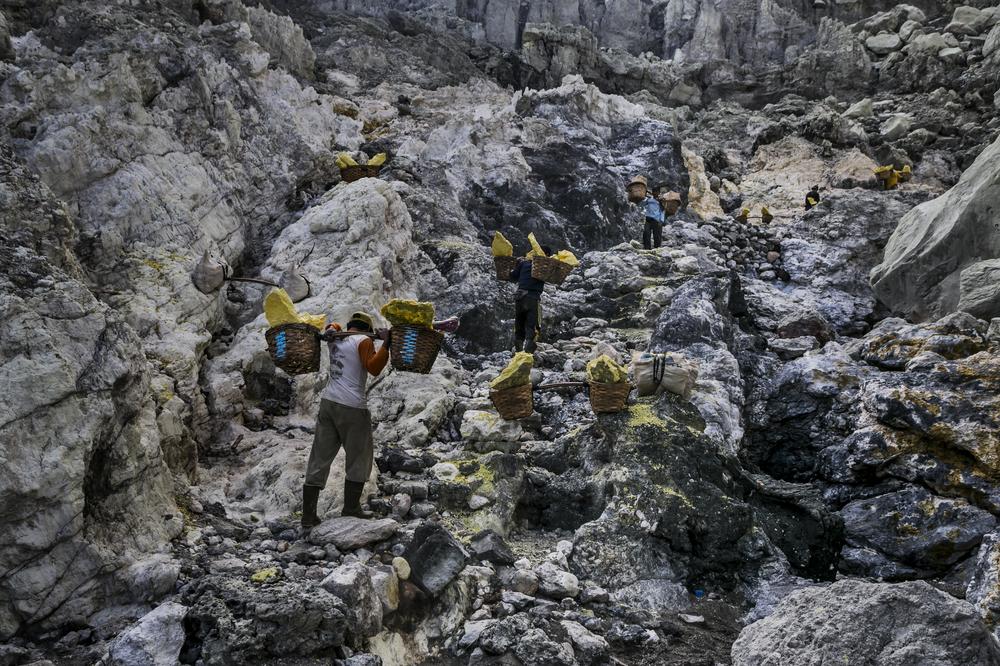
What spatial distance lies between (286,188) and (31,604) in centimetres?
733

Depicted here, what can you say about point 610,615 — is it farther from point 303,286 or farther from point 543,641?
point 303,286

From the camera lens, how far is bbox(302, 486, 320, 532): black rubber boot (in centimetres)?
506

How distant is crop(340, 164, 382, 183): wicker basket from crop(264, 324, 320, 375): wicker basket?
502 centimetres

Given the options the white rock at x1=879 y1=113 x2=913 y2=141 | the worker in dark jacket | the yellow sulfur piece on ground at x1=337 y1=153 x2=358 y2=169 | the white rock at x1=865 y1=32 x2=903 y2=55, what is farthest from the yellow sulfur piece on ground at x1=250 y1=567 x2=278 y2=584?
the white rock at x1=865 y1=32 x2=903 y2=55

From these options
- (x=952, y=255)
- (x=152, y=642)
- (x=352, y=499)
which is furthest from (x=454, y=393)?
(x=952, y=255)

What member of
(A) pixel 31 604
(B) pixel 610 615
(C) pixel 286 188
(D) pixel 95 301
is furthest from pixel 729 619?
(C) pixel 286 188

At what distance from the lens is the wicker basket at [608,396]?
239 inches

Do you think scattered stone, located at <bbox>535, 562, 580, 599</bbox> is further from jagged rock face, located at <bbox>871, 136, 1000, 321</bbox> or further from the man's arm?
jagged rock face, located at <bbox>871, 136, 1000, 321</bbox>

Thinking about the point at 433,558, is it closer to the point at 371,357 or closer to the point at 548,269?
the point at 371,357

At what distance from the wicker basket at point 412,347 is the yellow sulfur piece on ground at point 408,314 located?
0.06m

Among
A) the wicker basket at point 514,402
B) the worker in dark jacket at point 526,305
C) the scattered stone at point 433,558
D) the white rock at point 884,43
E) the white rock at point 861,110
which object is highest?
the white rock at point 884,43

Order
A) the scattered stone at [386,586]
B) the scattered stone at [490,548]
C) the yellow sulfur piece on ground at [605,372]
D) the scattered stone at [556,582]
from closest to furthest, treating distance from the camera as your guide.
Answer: the scattered stone at [386,586]
the scattered stone at [556,582]
the scattered stone at [490,548]
the yellow sulfur piece on ground at [605,372]

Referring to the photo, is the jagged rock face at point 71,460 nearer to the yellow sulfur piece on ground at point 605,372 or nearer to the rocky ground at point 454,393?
the rocky ground at point 454,393

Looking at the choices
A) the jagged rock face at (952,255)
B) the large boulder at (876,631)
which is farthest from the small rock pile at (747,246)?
the large boulder at (876,631)
